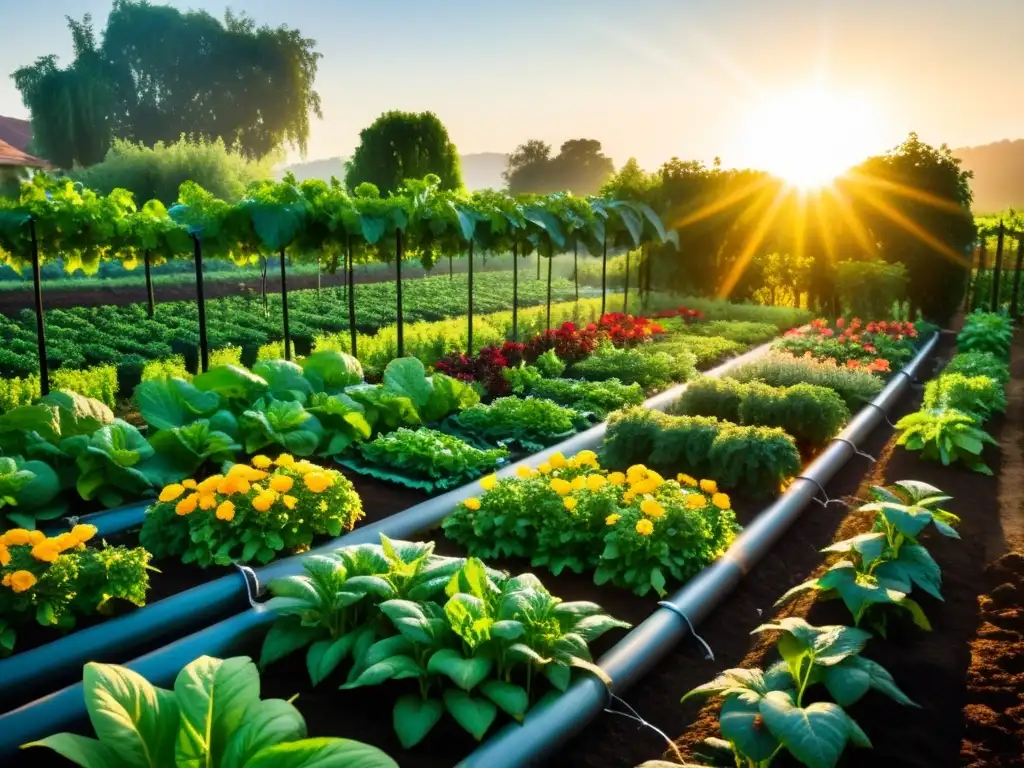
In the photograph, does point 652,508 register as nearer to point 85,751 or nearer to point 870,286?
point 85,751

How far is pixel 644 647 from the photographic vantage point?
130 inches

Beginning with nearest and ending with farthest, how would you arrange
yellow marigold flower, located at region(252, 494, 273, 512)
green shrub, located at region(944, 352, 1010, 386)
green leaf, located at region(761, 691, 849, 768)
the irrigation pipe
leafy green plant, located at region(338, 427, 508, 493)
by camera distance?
green leaf, located at region(761, 691, 849, 768), the irrigation pipe, yellow marigold flower, located at region(252, 494, 273, 512), leafy green plant, located at region(338, 427, 508, 493), green shrub, located at region(944, 352, 1010, 386)

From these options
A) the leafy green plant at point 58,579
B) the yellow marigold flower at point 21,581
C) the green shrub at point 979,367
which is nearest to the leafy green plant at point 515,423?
the leafy green plant at point 58,579

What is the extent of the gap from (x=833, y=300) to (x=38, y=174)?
537 inches

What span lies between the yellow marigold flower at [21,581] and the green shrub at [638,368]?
6.24 metres

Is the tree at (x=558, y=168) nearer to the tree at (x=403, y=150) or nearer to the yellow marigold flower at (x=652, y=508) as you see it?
the tree at (x=403, y=150)

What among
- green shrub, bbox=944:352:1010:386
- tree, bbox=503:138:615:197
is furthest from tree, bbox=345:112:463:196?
tree, bbox=503:138:615:197

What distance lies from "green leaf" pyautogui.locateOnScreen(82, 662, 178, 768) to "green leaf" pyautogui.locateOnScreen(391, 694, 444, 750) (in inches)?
28.9

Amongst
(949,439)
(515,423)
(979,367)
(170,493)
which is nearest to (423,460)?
(515,423)

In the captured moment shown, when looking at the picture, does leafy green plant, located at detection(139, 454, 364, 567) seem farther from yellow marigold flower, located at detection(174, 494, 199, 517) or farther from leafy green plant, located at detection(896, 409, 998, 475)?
leafy green plant, located at detection(896, 409, 998, 475)

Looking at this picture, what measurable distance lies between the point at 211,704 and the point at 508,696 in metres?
0.97

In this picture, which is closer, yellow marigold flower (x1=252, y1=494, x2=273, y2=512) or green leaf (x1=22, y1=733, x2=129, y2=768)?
green leaf (x1=22, y1=733, x2=129, y2=768)

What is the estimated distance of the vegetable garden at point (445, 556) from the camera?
105 inches

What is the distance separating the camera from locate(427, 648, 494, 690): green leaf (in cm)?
266
